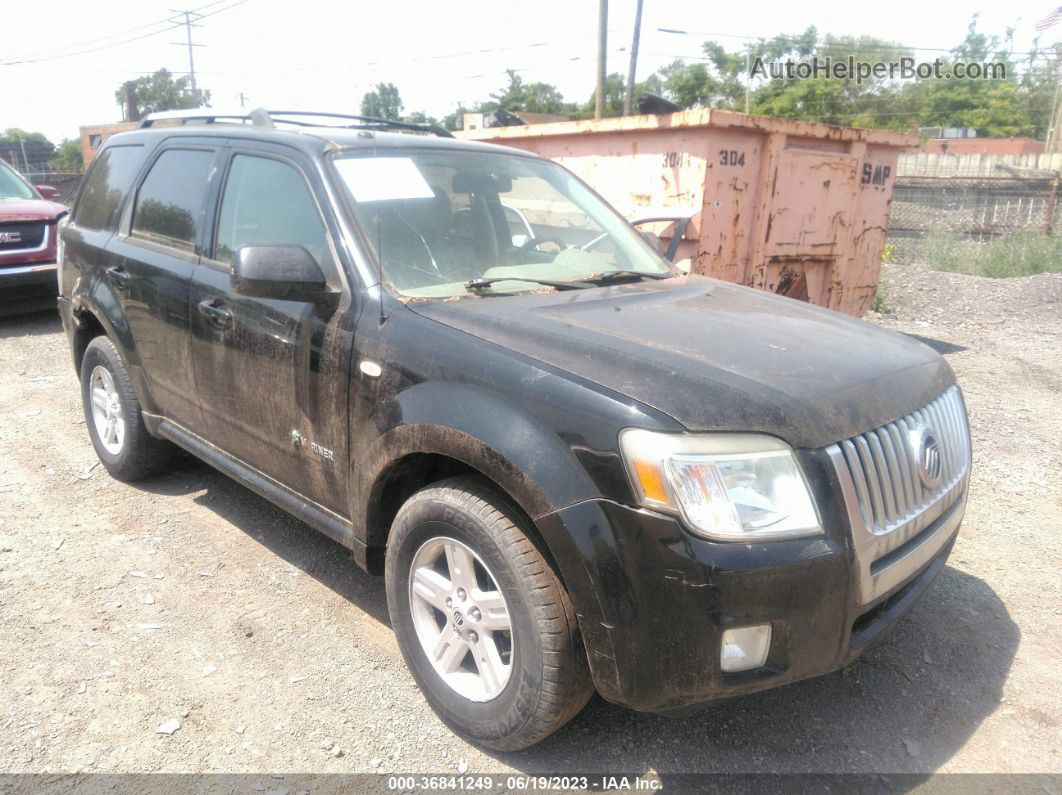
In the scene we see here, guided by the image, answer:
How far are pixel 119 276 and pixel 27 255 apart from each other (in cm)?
548

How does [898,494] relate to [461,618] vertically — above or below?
above

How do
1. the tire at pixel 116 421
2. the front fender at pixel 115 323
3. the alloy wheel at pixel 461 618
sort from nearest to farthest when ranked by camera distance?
1. the alloy wheel at pixel 461 618
2. the front fender at pixel 115 323
3. the tire at pixel 116 421

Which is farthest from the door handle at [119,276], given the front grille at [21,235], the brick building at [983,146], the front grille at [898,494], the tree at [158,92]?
the tree at [158,92]

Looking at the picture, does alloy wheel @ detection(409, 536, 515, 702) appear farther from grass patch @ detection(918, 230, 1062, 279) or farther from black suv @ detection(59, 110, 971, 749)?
grass patch @ detection(918, 230, 1062, 279)

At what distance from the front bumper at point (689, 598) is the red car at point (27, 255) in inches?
321

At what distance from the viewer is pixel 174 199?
12.7 feet

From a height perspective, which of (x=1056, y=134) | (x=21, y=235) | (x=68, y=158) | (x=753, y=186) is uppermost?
(x=1056, y=134)

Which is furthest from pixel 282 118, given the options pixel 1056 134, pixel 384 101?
pixel 384 101

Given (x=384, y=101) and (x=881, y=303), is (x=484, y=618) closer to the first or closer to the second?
(x=881, y=303)

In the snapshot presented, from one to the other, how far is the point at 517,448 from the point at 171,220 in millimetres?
2479

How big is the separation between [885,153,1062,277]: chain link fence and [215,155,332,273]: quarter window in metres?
13.6

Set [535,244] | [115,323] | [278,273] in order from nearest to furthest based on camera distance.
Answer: [278,273], [535,244], [115,323]

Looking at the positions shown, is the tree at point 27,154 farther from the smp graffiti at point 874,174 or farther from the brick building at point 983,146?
the brick building at point 983,146

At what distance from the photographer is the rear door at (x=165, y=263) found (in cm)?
368
